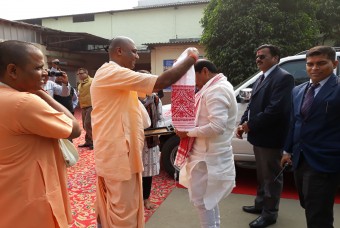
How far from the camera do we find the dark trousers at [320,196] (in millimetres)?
2201

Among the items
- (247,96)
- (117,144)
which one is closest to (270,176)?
(247,96)

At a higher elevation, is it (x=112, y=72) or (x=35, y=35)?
(x=35, y=35)

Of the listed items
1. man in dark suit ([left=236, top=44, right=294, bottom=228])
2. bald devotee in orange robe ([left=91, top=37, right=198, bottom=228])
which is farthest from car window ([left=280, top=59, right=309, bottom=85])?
bald devotee in orange robe ([left=91, top=37, right=198, bottom=228])

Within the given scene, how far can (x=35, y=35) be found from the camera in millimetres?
14797

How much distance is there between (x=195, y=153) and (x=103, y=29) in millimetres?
20165

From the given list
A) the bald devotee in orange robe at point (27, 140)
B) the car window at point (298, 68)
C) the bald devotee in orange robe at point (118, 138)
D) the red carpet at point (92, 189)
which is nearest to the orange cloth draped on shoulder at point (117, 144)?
the bald devotee in orange robe at point (118, 138)

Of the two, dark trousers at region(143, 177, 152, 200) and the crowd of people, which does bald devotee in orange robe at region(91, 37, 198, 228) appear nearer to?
the crowd of people

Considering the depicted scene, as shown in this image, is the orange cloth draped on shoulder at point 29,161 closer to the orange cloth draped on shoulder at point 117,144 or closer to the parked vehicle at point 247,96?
the orange cloth draped on shoulder at point 117,144

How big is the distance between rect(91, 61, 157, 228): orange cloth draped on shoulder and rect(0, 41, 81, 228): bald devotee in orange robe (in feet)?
2.49

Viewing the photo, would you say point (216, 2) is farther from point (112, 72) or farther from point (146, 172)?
point (112, 72)

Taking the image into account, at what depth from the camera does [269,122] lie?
3.00m

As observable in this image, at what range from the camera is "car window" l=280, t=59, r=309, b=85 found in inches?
160

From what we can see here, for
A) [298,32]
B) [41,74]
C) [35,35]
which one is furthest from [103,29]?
[41,74]

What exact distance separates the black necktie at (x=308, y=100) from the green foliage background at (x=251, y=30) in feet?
24.9
